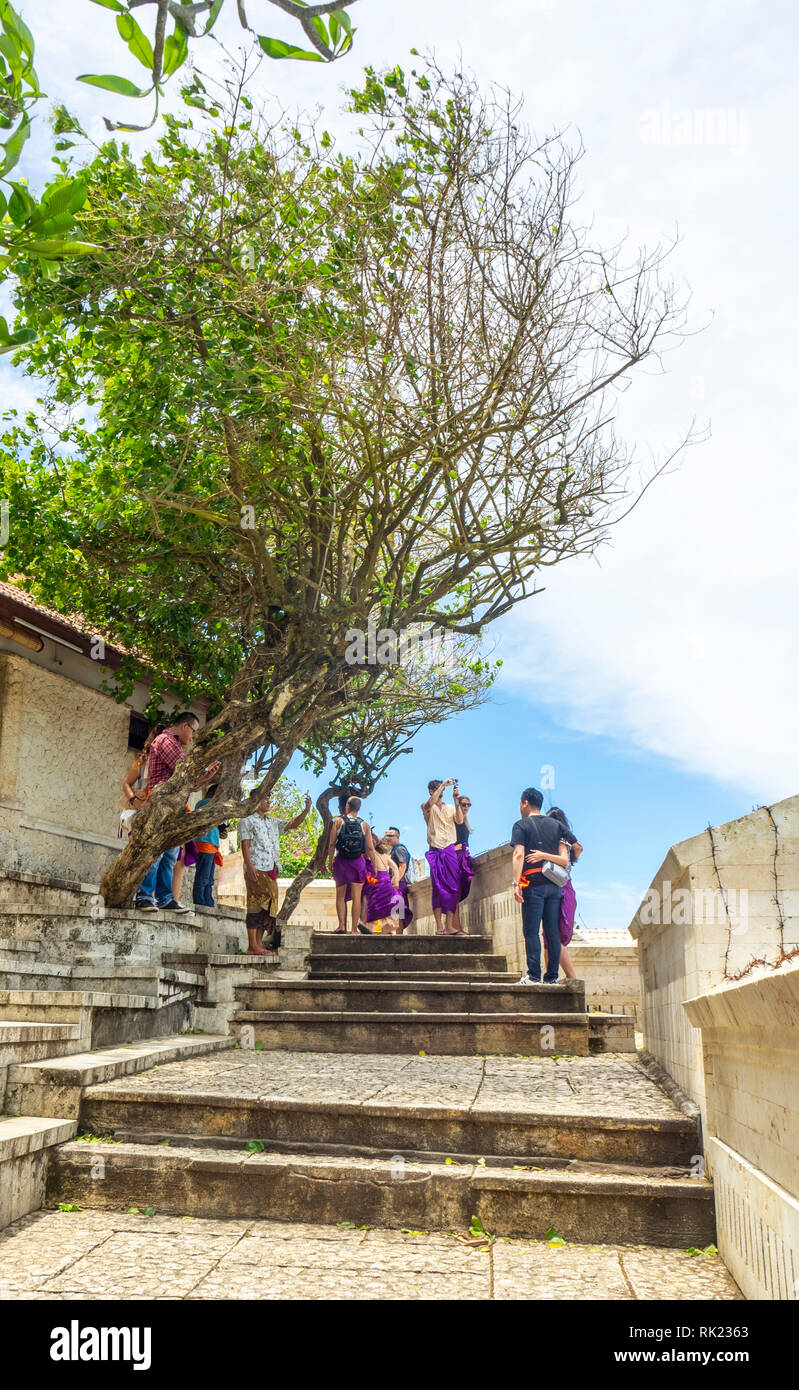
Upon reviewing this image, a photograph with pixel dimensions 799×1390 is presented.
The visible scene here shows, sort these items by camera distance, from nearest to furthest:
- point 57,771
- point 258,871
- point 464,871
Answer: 1. point 258,871
2. point 57,771
3. point 464,871

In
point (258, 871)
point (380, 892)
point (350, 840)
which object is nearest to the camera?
point (258, 871)

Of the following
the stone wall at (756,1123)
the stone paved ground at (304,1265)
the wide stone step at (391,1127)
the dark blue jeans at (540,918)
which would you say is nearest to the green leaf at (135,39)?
the stone wall at (756,1123)

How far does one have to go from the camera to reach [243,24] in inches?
72.5

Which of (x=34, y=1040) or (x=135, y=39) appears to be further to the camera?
(x=34, y=1040)

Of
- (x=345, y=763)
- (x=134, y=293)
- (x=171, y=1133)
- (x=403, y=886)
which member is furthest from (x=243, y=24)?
(x=345, y=763)

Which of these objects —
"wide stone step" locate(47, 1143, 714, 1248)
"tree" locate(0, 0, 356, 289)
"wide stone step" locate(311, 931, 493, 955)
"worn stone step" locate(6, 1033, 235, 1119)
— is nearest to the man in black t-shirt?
"wide stone step" locate(311, 931, 493, 955)

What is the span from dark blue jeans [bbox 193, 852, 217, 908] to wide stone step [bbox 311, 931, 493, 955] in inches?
58.9

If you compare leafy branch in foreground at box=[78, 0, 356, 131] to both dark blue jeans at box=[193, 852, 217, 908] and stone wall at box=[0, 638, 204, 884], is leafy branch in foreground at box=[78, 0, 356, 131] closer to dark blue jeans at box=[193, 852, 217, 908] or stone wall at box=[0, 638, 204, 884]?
stone wall at box=[0, 638, 204, 884]

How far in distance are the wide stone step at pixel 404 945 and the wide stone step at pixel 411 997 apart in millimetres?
2307

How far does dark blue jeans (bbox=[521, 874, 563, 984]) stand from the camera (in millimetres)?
7930

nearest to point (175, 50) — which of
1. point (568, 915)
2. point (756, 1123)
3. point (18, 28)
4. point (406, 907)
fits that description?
point (18, 28)

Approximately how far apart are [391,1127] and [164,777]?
554cm

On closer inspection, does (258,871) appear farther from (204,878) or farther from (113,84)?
(113,84)

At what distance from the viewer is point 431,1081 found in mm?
5656
